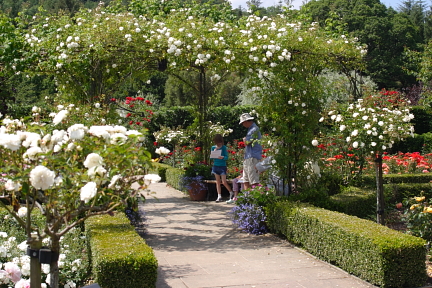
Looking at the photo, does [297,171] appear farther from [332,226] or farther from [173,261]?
[173,261]

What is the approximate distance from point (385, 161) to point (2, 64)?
8.12 meters

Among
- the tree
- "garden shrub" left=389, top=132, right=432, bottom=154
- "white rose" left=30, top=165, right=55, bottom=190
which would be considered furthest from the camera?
the tree

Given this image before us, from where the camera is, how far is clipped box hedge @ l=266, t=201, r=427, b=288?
13.9 feet

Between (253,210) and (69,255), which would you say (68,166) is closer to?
(69,255)

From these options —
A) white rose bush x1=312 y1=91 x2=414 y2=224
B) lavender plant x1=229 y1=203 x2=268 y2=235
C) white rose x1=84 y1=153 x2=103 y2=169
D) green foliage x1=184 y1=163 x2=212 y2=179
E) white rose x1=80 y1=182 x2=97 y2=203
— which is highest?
white rose bush x1=312 y1=91 x2=414 y2=224

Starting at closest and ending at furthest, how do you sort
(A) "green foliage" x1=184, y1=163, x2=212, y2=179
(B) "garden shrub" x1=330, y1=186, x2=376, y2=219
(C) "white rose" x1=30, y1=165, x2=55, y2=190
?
(C) "white rose" x1=30, y1=165, x2=55, y2=190
(B) "garden shrub" x1=330, y1=186, x2=376, y2=219
(A) "green foliage" x1=184, y1=163, x2=212, y2=179

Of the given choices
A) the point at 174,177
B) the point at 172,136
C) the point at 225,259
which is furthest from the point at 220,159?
the point at 225,259

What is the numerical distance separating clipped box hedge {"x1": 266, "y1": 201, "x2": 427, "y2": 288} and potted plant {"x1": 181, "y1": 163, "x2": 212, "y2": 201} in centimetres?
408

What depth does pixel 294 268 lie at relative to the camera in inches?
193

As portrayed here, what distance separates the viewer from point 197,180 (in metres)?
9.79

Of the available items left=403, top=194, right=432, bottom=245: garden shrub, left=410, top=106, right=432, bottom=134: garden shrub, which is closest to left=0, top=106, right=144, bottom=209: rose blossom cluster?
left=403, top=194, right=432, bottom=245: garden shrub

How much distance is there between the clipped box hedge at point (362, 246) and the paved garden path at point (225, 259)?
13 centimetres

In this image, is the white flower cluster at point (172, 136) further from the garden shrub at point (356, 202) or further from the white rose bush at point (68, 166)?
the white rose bush at point (68, 166)

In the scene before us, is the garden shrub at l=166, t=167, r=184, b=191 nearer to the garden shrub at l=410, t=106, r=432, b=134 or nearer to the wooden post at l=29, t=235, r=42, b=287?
the wooden post at l=29, t=235, r=42, b=287
